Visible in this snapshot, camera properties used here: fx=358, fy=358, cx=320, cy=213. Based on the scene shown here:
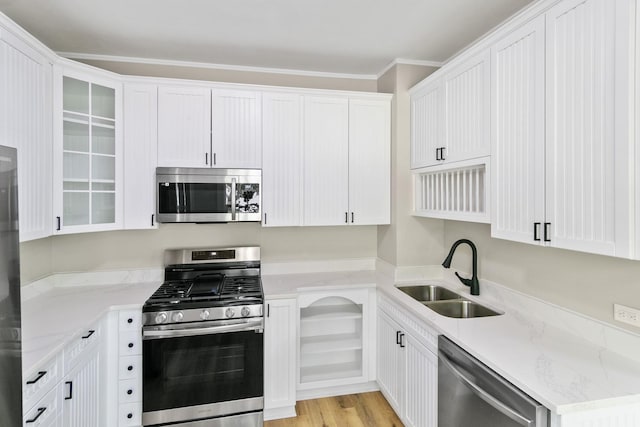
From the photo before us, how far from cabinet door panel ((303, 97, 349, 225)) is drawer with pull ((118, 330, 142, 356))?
1414 mm

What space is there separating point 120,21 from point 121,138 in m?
0.75

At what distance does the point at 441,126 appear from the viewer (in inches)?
95.4

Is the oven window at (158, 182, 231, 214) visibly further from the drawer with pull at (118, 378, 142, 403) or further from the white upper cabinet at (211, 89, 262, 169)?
the drawer with pull at (118, 378, 142, 403)

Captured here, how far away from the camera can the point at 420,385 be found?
2141mm

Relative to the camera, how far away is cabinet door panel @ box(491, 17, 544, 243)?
1623mm

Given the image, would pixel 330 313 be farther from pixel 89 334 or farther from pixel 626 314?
pixel 626 314

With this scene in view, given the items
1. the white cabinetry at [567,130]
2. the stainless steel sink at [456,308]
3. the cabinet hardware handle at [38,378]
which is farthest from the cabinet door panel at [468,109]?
the cabinet hardware handle at [38,378]

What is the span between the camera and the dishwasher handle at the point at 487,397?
1.33 meters

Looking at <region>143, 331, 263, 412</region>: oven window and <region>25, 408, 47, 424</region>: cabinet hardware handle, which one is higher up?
<region>25, 408, 47, 424</region>: cabinet hardware handle

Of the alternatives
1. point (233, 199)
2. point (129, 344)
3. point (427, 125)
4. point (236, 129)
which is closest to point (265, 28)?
point (236, 129)

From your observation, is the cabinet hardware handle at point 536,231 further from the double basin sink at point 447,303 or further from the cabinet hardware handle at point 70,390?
the cabinet hardware handle at point 70,390

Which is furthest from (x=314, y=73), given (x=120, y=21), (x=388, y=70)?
(x=120, y=21)

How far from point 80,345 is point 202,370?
73cm

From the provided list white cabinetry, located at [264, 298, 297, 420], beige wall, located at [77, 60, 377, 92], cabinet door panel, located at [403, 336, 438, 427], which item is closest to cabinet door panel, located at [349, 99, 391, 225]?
beige wall, located at [77, 60, 377, 92]
